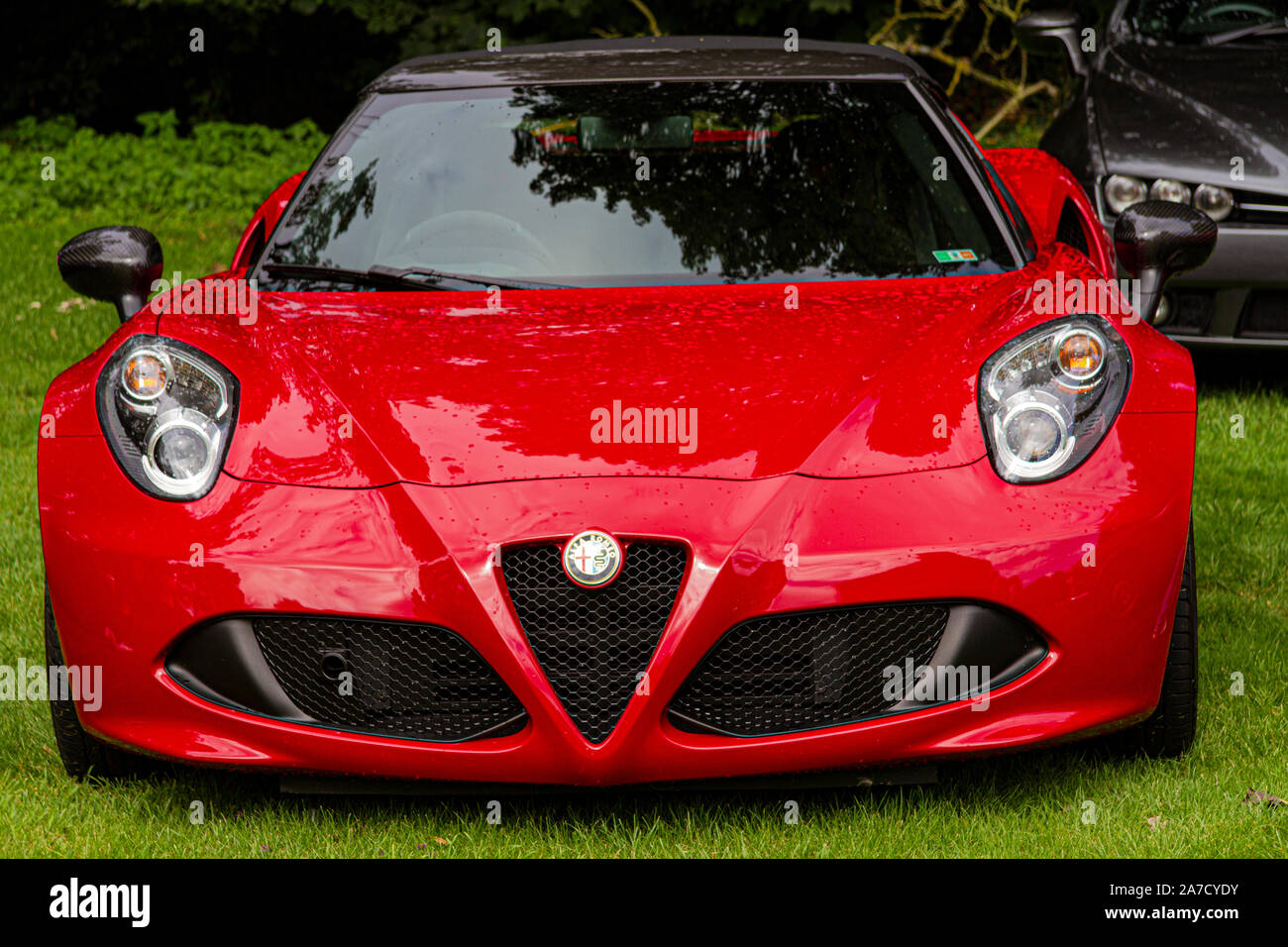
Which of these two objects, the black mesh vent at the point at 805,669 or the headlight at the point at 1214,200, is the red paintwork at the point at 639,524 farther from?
the headlight at the point at 1214,200

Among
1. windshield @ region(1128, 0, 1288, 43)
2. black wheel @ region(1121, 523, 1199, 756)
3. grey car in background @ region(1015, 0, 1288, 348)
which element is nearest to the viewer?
black wheel @ region(1121, 523, 1199, 756)

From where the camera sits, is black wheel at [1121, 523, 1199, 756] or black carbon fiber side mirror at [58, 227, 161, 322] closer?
black wheel at [1121, 523, 1199, 756]

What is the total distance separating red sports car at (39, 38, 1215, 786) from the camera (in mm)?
2504

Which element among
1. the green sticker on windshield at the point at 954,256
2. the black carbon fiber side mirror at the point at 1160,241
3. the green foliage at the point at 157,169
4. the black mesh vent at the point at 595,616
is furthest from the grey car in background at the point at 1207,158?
the green foliage at the point at 157,169

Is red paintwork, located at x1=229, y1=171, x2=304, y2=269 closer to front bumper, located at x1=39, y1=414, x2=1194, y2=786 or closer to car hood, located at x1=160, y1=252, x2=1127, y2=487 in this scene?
car hood, located at x1=160, y1=252, x2=1127, y2=487

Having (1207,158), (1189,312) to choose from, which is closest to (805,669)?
(1189,312)

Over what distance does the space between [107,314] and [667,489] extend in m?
5.96

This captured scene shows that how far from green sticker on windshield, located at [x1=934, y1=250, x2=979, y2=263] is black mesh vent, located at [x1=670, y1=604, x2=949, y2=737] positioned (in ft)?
3.48

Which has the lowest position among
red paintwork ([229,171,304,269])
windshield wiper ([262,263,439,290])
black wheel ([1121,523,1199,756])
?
black wheel ([1121,523,1199,756])

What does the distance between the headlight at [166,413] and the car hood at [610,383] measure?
0.04m

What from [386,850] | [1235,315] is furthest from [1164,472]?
[1235,315]

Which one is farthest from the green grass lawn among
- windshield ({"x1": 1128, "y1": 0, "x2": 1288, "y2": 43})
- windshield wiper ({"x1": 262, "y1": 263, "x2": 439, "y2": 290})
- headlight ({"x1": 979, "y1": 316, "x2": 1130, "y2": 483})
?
windshield ({"x1": 1128, "y1": 0, "x2": 1288, "y2": 43})

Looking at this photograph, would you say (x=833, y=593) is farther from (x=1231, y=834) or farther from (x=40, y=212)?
(x=40, y=212)

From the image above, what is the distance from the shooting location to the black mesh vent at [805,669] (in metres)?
2.54
